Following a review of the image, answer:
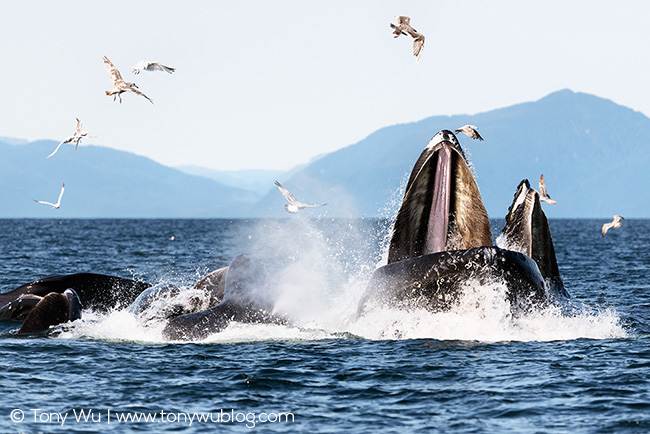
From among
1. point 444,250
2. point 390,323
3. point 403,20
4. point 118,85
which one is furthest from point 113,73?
point 444,250

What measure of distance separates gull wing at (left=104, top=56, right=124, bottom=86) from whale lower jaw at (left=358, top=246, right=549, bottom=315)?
34.1 ft

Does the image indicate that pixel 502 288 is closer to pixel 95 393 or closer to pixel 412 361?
pixel 412 361

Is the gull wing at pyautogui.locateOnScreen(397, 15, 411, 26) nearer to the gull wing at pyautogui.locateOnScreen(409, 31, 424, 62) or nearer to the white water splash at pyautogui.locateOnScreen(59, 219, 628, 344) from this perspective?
the gull wing at pyautogui.locateOnScreen(409, 31, 424, 62)

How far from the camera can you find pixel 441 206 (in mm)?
13719

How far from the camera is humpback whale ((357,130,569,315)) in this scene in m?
13.3

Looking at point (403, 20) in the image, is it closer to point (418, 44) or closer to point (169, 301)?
point (418, 44)

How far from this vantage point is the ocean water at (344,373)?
10.8m

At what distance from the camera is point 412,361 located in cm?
1375

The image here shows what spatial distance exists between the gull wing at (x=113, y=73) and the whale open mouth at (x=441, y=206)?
33.8 feet

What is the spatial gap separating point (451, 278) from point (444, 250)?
19.1 inches

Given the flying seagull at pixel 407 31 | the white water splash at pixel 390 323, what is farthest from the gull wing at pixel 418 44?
the white water splash at pixel 390 323

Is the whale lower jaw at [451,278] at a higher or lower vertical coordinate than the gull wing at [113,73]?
lower

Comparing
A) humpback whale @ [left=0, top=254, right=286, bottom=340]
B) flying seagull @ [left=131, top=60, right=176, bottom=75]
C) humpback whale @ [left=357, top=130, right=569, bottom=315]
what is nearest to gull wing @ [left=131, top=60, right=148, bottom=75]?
flying seagull @ [left=131, top=60, right=176, bottom=75]

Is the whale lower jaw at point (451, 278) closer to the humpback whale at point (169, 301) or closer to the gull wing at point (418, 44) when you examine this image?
the humpback whale at point (169, 301)
